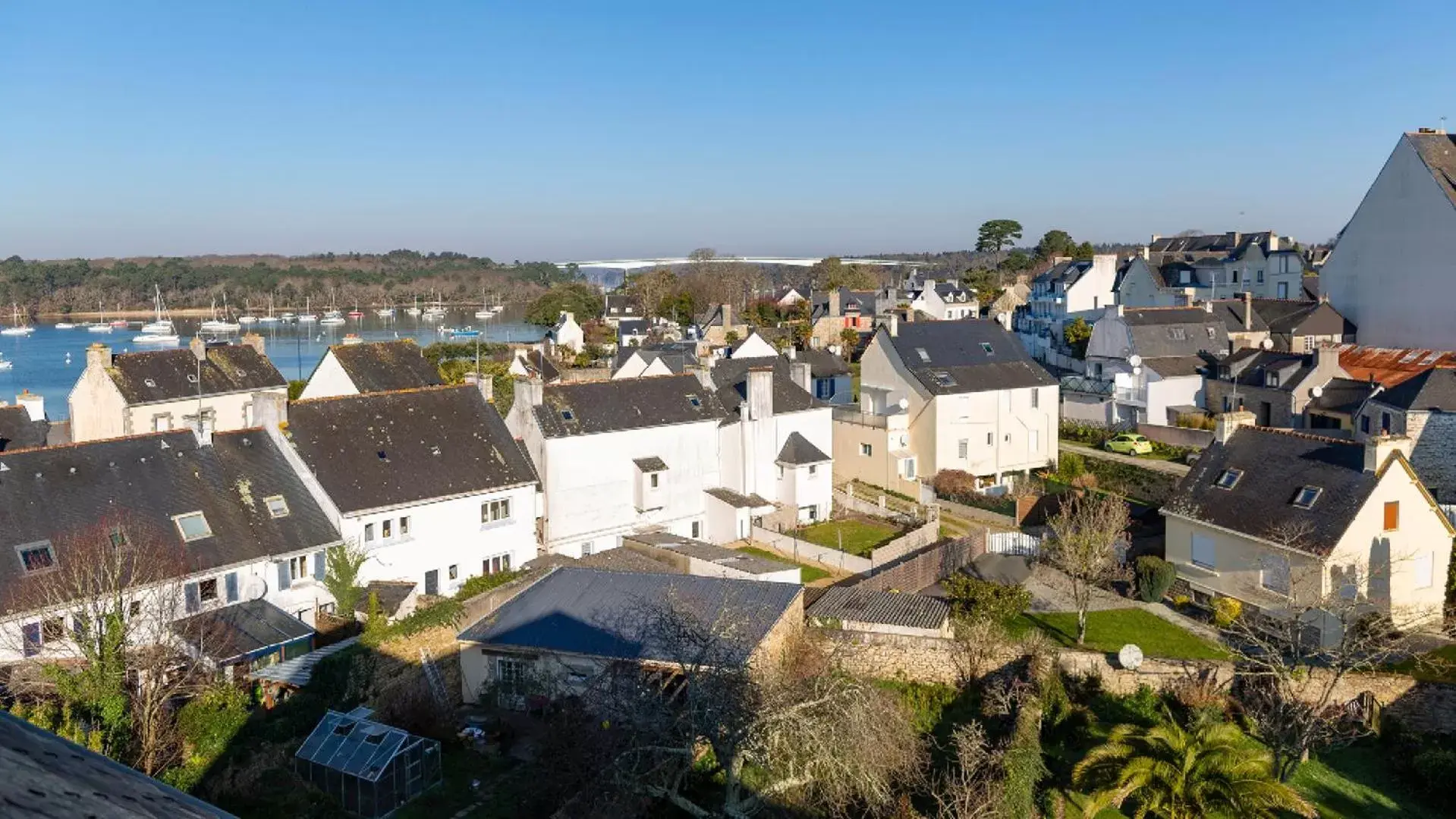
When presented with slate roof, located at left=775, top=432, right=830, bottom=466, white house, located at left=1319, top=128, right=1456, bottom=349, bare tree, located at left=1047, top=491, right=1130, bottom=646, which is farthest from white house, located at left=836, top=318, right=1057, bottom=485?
white house, located at left=1319, top=128, right=1456, bottom=349

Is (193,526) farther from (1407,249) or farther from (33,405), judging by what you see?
(1407,249)

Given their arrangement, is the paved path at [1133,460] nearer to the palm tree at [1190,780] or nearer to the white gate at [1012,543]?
the white gate at [1012,543]

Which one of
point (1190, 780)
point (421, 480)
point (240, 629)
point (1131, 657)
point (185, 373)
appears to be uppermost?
point (185, 373)

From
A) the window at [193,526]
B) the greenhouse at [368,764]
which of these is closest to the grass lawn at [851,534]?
the greenhouse at [368,764]

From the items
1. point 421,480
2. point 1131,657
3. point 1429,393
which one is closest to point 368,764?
point 421,480

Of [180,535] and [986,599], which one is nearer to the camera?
[180,535]

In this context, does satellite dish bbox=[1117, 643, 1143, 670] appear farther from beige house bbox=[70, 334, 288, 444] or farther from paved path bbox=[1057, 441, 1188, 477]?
beige house bbox=[70, 334, 288, 444]

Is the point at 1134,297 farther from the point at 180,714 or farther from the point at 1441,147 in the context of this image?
the point at 180,714
